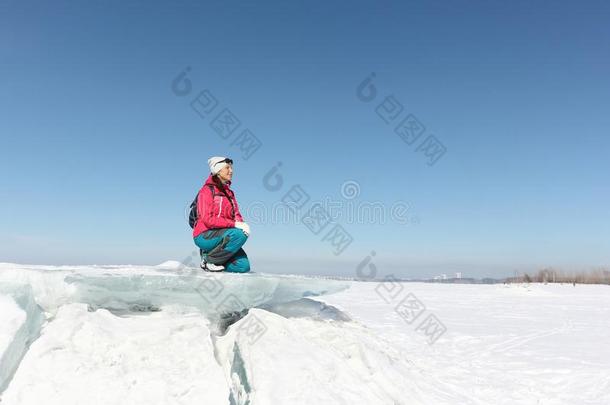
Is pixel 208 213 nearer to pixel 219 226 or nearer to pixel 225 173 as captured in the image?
pixel 219 226

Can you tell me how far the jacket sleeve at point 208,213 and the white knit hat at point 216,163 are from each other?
32cm

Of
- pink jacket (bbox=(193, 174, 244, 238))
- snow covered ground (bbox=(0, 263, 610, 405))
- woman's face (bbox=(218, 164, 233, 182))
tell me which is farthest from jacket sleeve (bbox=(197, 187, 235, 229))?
snow covered ground (bbox=(0, 263, 610, 405))

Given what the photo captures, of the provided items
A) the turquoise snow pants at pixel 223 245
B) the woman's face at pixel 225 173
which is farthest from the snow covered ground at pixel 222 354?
the woman's face at pixel 225 173

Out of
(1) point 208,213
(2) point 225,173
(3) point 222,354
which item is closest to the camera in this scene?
(3) point 222,354

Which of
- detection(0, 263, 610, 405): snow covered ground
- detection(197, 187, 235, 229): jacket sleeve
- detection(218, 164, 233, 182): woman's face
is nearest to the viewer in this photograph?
detection(0, 263, 610, 405): snow covered ground

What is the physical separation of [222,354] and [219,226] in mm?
1631

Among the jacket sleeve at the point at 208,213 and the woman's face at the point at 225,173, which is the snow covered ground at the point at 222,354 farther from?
the woman's face at the point at 225,173

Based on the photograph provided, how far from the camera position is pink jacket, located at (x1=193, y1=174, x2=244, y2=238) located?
4.59 m

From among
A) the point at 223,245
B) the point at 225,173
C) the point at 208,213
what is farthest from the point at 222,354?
the point at 225,173

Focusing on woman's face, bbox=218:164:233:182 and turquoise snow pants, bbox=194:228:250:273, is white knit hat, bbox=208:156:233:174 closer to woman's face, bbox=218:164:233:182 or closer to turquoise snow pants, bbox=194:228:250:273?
woman's face, bbox=218:164:233:182

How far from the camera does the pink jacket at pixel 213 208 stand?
4590 millimetres

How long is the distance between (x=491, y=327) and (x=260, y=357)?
563 centimetres

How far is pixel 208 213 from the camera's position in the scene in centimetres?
459

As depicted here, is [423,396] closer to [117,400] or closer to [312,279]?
[312,279]
